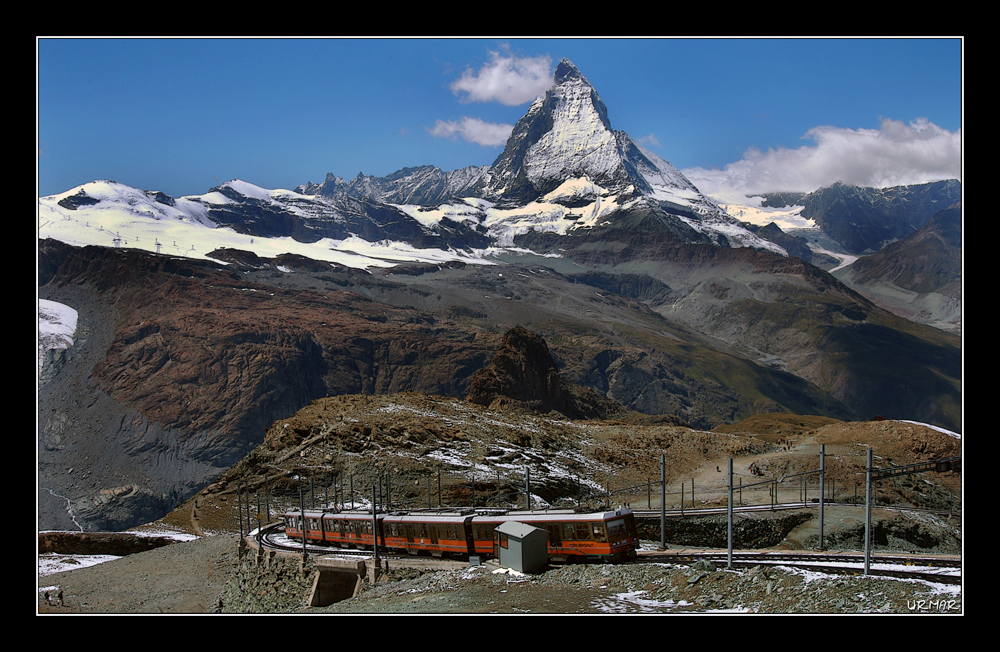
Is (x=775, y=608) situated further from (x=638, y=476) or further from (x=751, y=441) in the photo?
(x=751, y=441)

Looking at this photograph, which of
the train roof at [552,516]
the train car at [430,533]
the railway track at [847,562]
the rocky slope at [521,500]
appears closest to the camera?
the railway track at [847,562]

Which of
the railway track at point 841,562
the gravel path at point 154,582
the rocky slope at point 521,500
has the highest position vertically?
the railway track at point 841,562

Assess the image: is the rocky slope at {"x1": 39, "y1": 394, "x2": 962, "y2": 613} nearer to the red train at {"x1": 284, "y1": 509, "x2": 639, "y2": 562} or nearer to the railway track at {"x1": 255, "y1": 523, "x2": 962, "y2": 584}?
the railway track at {"x1": 255, "y1": 523, "x2": 962, "y2": 584}

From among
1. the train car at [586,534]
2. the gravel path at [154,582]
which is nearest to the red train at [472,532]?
the train car at [586,534]

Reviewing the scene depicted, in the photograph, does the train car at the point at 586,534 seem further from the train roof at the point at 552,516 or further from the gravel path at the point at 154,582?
the gravel path at the point at 154,582

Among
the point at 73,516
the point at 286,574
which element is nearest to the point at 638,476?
the point at 286,574

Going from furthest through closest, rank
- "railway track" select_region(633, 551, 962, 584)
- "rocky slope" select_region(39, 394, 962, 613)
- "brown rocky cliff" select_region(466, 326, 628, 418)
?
"brown rocky cliff" select_region(466, 326, 628, 418) → "rocky slope" select_region(39, 394, 962, 613) → "railway track" select_region(633, 551, 962, 584)

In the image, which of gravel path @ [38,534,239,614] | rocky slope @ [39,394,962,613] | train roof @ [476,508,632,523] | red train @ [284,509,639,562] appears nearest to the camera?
rocky slope @ [39,394,962,613]

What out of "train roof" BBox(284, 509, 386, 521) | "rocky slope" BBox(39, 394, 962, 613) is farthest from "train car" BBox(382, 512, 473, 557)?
"rocky slope" BBox(39, 394, 962, 613)
